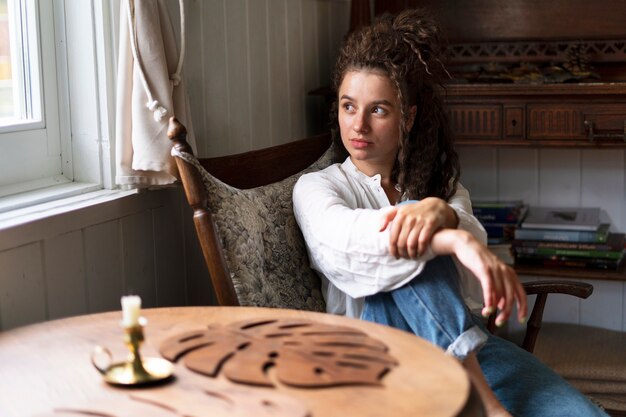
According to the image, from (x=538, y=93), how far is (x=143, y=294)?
126cm

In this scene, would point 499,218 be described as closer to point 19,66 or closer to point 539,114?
point 539,114

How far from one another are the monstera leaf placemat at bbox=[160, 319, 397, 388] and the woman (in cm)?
28

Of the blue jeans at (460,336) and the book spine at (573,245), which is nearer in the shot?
the blue jeans at (460,336)

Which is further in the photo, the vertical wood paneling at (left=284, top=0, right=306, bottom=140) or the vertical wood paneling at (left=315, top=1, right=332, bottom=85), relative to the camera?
the vertical wood paneling at (left=315, top=1, right=332, bottom=85)

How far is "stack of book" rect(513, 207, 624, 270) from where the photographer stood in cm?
274

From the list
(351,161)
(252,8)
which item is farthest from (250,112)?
(351,161)

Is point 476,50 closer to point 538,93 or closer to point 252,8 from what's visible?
point 538,93

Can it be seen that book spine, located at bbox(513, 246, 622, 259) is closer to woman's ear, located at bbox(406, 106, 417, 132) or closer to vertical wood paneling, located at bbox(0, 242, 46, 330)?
woman's ear, located at bbox(406, 106, 417, 132)

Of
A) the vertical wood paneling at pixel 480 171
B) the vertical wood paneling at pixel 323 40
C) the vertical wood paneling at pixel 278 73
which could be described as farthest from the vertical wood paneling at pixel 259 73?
the vertical wood paneling at pixel 480 171

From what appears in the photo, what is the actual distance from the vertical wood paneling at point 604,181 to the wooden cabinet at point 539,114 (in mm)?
431

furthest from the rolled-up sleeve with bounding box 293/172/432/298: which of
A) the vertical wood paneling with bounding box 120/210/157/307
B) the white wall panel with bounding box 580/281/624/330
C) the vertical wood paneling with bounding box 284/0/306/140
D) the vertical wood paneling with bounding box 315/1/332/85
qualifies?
the white wall panel with bounding box 580/281/624/330

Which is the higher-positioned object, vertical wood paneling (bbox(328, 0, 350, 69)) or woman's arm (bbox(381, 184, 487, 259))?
vertical wood paneling (bbox(328, 0, 350, 69))

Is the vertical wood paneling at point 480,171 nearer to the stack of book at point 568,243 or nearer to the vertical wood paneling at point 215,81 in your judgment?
the stack of book at point 568,243

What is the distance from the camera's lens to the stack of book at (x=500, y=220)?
2865 mm
